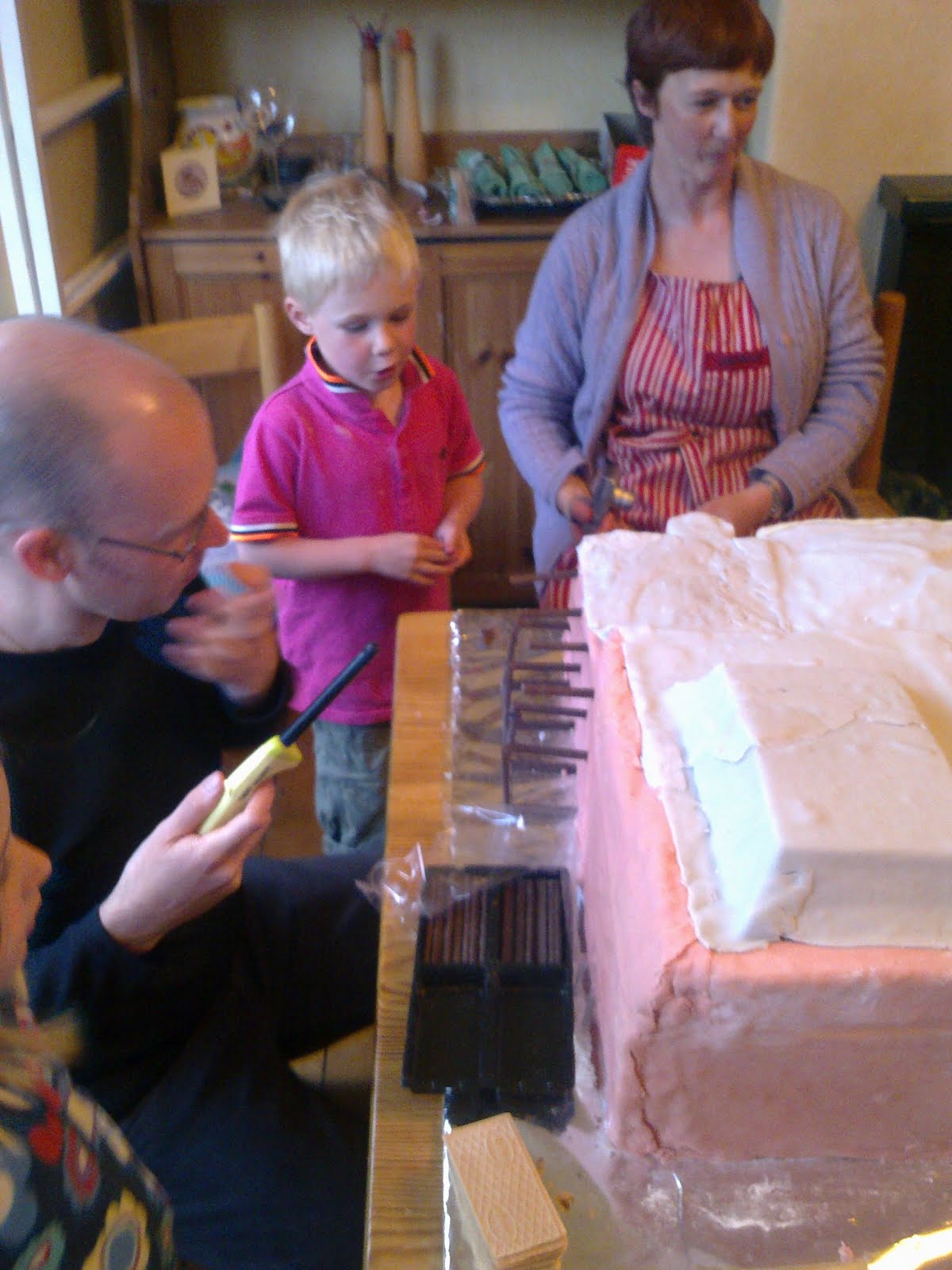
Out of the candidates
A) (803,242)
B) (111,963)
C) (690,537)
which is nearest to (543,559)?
(803,242)

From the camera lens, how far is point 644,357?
1695 millimetres

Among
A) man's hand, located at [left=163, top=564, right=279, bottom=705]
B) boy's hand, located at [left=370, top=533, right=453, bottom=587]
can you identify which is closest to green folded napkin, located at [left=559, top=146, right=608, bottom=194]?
boy's hand, located at [left=370, top=533, right=453, bottom=587]

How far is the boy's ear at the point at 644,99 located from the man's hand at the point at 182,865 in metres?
1.28

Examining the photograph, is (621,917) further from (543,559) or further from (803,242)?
(803,242)

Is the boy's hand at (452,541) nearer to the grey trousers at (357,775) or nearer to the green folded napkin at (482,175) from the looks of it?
the grey trousers at (357,775)

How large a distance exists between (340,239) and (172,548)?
0.64 metres

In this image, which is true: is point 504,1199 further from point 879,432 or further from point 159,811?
point 879,432

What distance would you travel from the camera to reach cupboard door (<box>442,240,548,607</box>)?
8.21ft

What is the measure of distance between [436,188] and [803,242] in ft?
4.19

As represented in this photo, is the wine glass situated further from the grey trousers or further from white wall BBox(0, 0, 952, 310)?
the grey trousers

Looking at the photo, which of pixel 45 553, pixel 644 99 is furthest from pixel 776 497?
pixel 45 553

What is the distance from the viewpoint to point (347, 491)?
1477 mm

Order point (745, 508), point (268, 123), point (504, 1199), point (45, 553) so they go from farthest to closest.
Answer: point (268, 123), point (745, 508), point (45, 553), point (504, 1199)

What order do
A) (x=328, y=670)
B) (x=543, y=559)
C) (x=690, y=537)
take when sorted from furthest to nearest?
(x=543, y=559), (x=328, y=670), (x=690, y=537)
